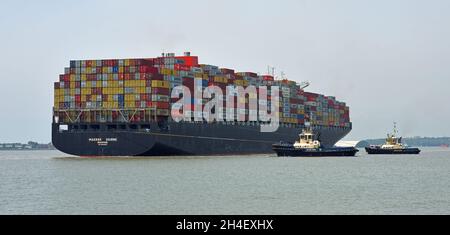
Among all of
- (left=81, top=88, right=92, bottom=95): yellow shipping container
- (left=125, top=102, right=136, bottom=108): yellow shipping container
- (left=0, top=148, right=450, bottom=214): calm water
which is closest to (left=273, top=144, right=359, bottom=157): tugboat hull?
(left=125, top=102, right=136, bottom=108): yellow shipping container

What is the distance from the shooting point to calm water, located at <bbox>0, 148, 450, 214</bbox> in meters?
40.2

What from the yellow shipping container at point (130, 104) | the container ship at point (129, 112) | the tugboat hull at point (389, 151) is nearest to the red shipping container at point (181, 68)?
the container ship at point (129, 112)

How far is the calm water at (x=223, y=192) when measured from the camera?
132 ft

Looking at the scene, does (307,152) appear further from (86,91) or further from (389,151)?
(86,91)

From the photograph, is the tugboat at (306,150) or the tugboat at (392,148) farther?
the tugboat at (392,148)

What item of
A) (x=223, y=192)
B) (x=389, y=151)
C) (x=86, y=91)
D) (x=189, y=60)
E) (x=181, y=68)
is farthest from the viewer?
(x=389, y=151)

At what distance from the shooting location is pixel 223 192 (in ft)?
159

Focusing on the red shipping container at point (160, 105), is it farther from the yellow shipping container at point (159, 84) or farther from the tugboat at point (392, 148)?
the tugboat at point (392, 148)

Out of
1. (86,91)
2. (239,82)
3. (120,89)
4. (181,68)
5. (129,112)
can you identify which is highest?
(181,68)

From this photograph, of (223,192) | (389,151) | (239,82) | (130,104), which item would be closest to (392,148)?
(389,151)

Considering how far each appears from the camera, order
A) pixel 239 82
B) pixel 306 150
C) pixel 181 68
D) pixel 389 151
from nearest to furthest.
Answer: pixel 306 150, pixel 181 68, pixel 239 82, pixel 389 151

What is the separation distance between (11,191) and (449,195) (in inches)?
1131
